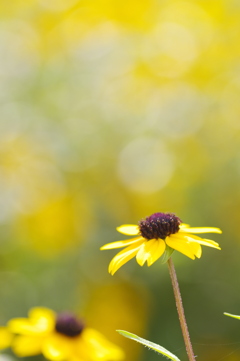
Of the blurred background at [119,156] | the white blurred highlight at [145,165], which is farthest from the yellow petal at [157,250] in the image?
the white blurred highlight at [145,165]

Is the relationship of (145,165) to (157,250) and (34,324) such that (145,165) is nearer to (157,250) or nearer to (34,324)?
(34,324)

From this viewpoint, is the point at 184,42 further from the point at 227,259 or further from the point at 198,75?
the point at 227,259

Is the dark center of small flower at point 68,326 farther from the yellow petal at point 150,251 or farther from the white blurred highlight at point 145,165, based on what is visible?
the white blurred highlight at point 145,165

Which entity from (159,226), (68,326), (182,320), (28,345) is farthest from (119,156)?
(182,320)

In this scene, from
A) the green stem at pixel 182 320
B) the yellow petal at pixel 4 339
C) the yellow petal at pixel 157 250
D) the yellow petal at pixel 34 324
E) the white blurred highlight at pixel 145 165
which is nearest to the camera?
the green stem at pixel 182 320

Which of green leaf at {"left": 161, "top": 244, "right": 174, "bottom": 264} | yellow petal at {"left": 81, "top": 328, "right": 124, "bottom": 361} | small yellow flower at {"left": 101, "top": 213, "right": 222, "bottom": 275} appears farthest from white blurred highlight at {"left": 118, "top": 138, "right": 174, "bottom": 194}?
green leaf at {"left": 161, "top": 244, "right": 174, "bottom": 264}
